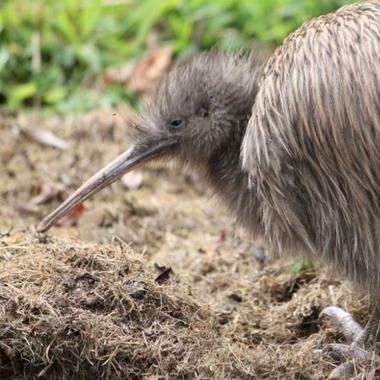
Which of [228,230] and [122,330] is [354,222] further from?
[228,230]

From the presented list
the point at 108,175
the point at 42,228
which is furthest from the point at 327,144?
the point at 42,228

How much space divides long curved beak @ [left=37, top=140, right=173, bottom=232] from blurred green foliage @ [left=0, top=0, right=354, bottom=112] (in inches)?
98.3

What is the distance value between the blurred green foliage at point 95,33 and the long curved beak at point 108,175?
8.19 ft

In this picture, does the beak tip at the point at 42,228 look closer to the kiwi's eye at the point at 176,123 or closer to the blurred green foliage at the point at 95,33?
the kiwi's eye at the point at 176,123

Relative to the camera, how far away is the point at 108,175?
4594 millimetres

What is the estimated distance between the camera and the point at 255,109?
3.99 metres

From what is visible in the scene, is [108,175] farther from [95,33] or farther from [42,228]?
[95,33]

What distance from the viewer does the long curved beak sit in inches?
178

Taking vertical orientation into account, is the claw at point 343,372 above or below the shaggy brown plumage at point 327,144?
below

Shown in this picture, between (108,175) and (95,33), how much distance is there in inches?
128

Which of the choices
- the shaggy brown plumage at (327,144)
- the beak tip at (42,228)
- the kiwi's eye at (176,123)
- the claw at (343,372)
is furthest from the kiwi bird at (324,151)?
the beak tip at (42,228)

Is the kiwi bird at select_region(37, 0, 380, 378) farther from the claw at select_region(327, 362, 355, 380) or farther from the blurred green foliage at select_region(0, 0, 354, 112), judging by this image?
the blurred green foliage at select_region(0, 0, 354, 112)

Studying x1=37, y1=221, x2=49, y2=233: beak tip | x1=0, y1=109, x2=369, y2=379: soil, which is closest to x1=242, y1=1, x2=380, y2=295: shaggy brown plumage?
x1=0, y1=109, x2=369, y2=379: soil

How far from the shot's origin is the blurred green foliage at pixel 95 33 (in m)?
7.23
